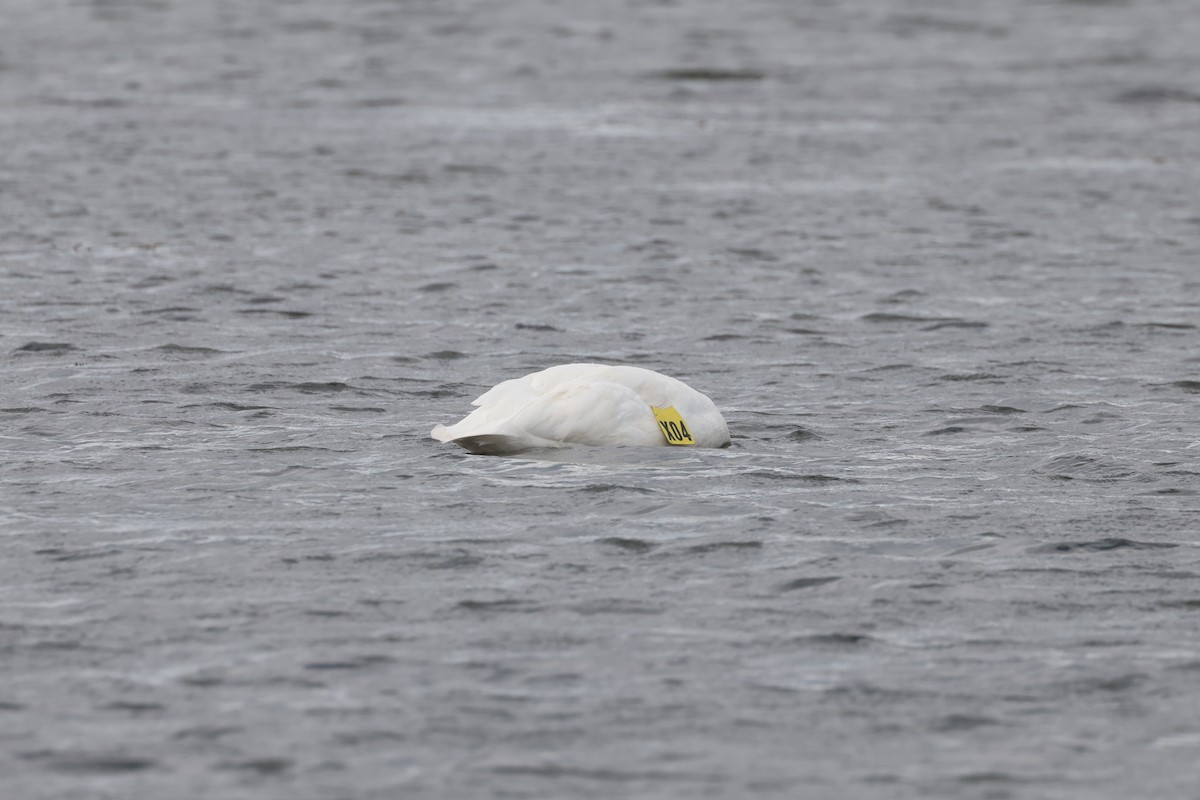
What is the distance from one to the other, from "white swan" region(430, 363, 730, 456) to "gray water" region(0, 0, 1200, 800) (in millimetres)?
160

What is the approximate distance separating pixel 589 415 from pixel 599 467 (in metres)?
0.40

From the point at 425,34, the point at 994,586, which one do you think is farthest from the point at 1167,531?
the point at 425,34

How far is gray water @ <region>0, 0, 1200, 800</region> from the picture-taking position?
7.34 metres

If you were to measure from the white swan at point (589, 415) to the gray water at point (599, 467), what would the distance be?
160 millimetres

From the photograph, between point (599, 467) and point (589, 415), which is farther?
point (589, 415)

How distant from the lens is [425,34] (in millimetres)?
41031

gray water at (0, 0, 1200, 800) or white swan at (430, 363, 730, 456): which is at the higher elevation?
white swan at (430, 363, 730, 456)

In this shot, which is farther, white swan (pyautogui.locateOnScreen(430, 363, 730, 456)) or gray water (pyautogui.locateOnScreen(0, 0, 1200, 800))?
white swan (pyautogui.locateOnScreen(430, 363, 730, 456))

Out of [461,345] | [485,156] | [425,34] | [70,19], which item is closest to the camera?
[461,345]

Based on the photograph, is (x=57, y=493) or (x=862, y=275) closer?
(x=57, y=493)

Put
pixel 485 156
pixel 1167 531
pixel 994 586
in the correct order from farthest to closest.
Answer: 1. pixel 485 156
2. pixel 1167 531
3. pixel 994 586

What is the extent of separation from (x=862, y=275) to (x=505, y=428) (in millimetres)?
7963

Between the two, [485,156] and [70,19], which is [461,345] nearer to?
[485,156]

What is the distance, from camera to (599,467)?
11141mm
